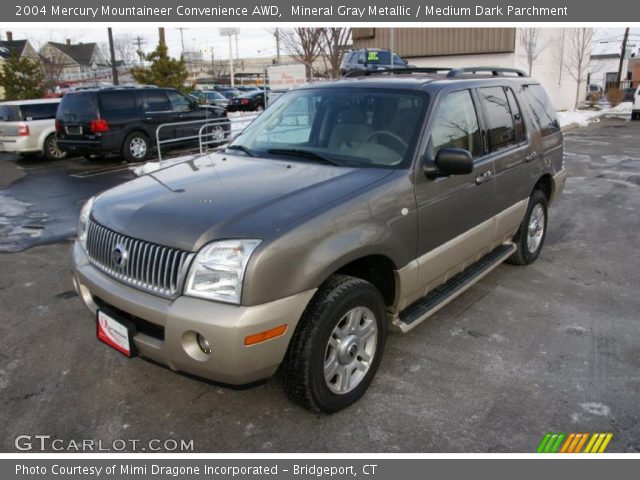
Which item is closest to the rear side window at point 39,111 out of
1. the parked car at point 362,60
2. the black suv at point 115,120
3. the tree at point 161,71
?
the black suv at point 115,120

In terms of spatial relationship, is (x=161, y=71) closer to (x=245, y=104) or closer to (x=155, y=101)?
(x=245, y=104)

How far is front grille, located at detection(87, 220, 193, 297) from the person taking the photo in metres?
2.62

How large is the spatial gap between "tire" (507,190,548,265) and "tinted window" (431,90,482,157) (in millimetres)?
1433

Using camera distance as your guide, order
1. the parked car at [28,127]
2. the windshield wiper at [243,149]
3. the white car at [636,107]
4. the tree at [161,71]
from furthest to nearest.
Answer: the white car at [636,107]
the tree at [161,71]
the parked car at [28,127]
the windshield wiper at [243,149]

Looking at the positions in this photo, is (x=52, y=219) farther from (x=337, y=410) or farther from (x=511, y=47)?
(x=511, y=47)

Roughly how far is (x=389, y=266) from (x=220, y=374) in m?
1.25

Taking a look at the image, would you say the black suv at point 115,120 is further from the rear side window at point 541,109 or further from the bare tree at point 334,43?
the bare tree at point 334,43

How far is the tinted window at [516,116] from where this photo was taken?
4691 millimetres

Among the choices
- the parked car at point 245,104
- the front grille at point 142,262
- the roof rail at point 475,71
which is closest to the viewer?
the front grille at point 142,262

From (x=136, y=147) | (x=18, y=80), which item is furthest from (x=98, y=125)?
(x=18, y=80)

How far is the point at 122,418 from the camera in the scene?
9.84ft

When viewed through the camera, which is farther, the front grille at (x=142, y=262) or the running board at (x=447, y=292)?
the running board at (x=447, y=292)

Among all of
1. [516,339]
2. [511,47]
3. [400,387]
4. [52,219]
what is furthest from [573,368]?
[511,47]

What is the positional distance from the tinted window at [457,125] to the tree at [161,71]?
1834 cm
